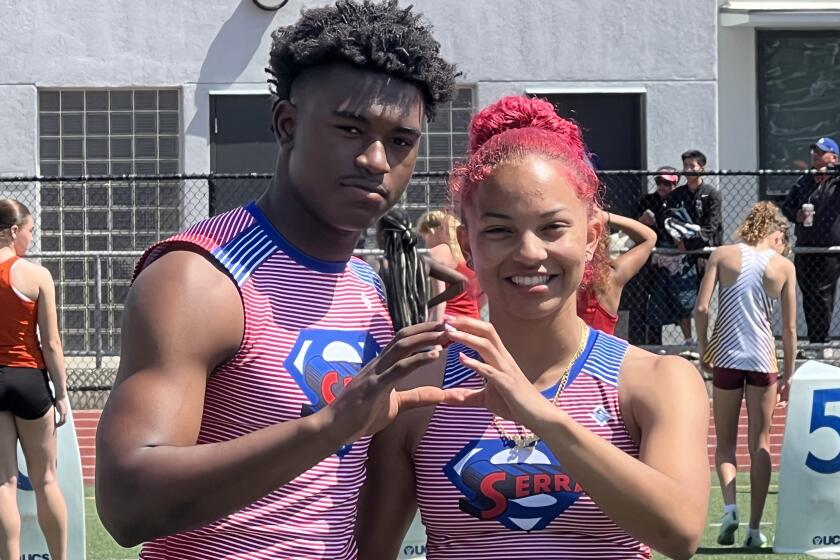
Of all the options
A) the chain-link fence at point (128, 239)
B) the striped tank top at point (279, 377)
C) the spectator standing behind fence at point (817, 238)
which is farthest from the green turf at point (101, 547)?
the spectator standing behind fence at point (817, 238)

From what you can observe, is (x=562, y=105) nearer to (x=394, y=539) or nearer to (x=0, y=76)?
(x=0, y=76)

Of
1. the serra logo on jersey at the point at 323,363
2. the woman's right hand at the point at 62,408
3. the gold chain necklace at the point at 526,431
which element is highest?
the serra logo on jersey at the point at 323,363

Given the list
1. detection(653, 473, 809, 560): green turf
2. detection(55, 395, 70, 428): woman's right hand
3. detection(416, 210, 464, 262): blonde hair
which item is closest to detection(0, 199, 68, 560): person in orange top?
detection(55, 395, 70, 428): woman's right hand

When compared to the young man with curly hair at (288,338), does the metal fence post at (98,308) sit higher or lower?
lower

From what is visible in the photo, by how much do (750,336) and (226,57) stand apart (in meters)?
8.65

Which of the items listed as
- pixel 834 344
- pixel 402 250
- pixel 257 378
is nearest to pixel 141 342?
pixel 257 378

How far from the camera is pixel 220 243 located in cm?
288

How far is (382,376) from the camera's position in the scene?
2.51 metres

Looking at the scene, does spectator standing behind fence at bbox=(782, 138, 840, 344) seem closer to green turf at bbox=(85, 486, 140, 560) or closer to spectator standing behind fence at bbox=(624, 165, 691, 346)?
spectator standing behind fence at bbox=(624, 165, 691, 346)

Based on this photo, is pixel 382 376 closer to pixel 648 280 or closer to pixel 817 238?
pixel 648 280

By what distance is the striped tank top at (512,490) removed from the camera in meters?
2.86

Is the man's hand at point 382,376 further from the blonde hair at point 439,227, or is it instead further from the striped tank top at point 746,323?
the striped tank top at point 746,323

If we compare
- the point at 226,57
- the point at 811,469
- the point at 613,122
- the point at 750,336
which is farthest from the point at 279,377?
the point at 613,122

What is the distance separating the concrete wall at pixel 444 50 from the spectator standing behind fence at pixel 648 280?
2339 millimetres
